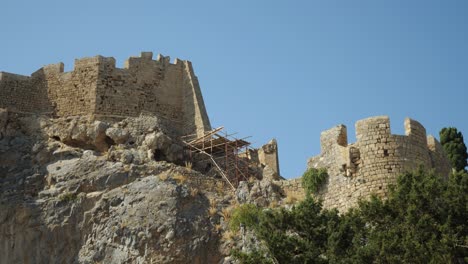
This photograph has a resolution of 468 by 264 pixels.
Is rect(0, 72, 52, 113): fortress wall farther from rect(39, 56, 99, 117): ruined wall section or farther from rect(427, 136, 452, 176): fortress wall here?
rect(427, 136, 452, 176): fortress wall

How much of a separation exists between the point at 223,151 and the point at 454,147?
32.2 ft

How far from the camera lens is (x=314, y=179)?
25.8m

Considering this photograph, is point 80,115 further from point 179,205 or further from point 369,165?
point 369,165

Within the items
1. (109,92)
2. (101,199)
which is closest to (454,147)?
(109,92)

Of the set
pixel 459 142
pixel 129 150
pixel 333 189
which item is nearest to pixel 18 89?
pixel 129 150

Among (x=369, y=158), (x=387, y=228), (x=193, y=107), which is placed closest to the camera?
(x=387, y=228)

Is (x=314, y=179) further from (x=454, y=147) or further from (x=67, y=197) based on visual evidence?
(x=454, y=147)

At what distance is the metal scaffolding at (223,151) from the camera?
30.7 meters

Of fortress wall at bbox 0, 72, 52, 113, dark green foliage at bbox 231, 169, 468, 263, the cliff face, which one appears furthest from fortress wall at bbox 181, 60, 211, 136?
dark green foliage at bbox 231, 169, 468, 263

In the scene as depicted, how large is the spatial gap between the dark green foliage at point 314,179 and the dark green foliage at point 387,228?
146 inches

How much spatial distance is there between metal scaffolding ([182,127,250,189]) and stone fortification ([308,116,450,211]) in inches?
217

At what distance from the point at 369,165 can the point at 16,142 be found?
13460 millimetres

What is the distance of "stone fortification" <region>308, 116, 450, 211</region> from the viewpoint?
2453 centimetres

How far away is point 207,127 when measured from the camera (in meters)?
33.0
